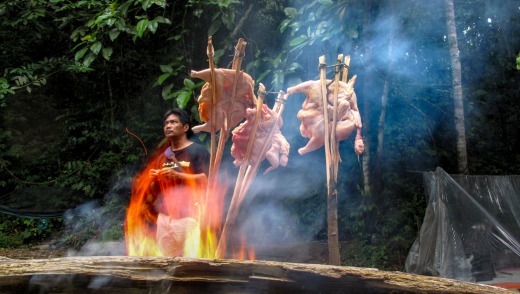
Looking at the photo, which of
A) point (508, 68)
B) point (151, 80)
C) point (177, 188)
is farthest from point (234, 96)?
point (508, 68)

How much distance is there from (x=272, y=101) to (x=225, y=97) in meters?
3.73

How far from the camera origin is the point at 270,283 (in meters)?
2.44

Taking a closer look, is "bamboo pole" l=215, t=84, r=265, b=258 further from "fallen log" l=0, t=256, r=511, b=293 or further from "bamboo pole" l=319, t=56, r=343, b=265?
"fallen log" l=0, t=256, r=511, b=293

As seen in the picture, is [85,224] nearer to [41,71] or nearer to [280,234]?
[41,71]

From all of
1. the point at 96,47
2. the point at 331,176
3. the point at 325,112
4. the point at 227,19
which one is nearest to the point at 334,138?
the point at 325,112

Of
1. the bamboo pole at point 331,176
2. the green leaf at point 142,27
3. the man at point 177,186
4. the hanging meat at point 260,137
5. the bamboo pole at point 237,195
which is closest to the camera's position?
the bamboo pole at point 331,176

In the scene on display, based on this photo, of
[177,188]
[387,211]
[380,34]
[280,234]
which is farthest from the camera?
[280,234]

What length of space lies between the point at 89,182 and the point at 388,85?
583cm

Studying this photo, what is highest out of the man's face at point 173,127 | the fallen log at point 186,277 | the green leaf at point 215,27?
the green leaf at point 215,27

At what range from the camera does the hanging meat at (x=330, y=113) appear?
11.5ft

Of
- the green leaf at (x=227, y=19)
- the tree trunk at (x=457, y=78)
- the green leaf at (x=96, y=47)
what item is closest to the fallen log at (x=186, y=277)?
the green leaf at (x=96, y=47)

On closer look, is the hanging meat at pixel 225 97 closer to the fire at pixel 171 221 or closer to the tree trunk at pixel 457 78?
the fire at pixel 171 221

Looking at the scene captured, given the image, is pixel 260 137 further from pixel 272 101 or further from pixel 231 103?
pixel 272 101

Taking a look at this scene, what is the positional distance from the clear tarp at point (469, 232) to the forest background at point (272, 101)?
996mm
